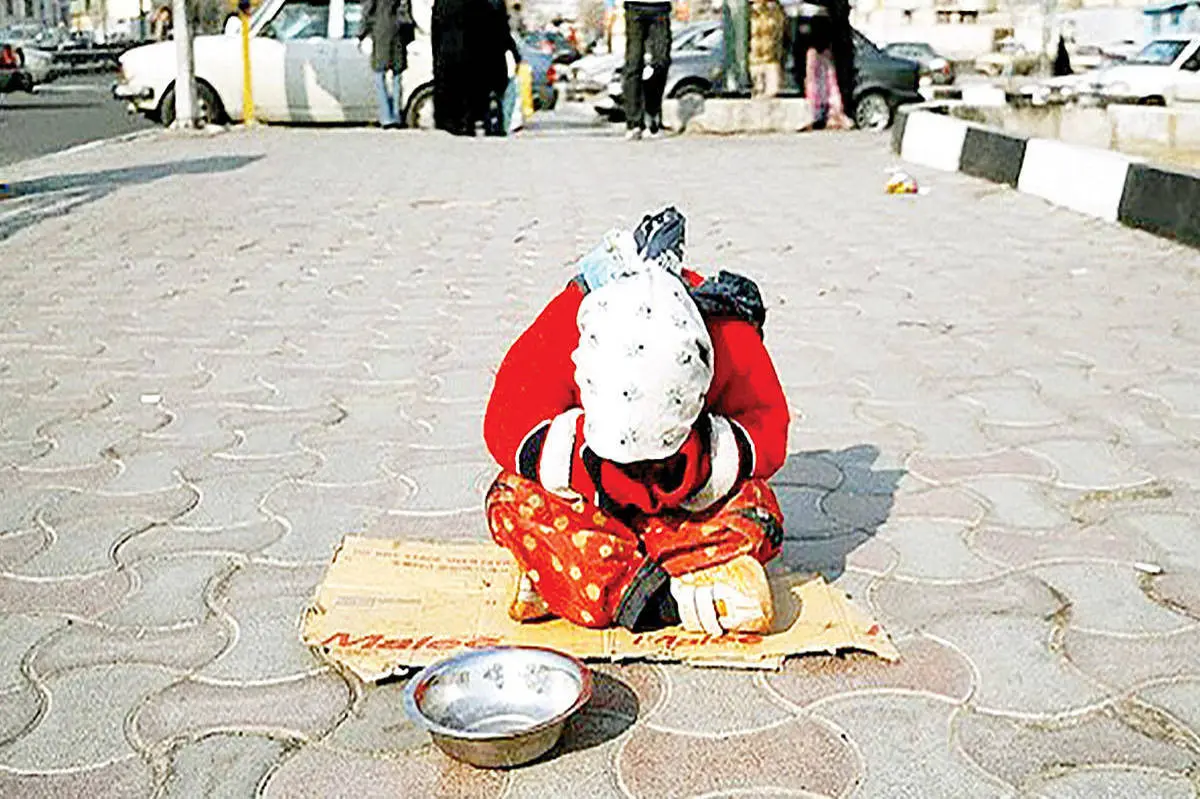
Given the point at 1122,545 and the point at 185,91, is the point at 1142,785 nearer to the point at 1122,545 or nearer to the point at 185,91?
the point at 1122,545

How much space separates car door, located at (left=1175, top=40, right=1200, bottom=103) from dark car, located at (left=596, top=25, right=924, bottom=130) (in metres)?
3.01

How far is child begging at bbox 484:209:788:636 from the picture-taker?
9.70ft

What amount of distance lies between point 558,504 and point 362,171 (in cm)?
1010

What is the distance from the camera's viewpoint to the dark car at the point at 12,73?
26.0 m

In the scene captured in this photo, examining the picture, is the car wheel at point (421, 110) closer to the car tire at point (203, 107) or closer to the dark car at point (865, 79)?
the car tire at point (203, 107)

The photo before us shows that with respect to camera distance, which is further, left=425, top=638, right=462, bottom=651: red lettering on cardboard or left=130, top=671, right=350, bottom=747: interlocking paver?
left=425, top=638, right=462, bottom=651: red lettering on cardboard

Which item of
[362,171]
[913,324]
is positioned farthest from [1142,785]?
[362,171]

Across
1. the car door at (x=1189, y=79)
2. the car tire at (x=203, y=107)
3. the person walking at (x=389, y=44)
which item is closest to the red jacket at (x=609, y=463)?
the person walking at (x=389, y=44)

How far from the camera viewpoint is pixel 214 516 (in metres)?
3.82

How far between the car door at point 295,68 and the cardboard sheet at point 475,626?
1431cm

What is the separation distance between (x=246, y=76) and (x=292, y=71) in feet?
1.64

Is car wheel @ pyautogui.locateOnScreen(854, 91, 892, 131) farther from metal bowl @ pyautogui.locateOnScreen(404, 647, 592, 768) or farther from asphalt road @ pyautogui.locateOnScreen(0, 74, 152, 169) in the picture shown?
metal bowl @ pyautogui.locateOnScreen(404, 647, 592, 768)

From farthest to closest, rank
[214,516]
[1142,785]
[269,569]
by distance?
[214,516] → [269,569] → [1142,785]

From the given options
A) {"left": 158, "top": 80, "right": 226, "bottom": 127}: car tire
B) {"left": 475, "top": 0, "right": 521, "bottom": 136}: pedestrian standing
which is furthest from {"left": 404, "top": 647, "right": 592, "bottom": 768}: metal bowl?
{"left": 158, "top": 80, "right": 226, "bottom": 127}: car tire
